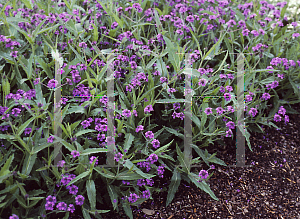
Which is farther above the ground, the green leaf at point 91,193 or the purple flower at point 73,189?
the purple flower at point 73,189

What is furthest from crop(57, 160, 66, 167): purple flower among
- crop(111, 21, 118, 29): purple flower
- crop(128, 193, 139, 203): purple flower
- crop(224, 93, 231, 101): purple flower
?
crop(111, 21, 118, 29): purple flower

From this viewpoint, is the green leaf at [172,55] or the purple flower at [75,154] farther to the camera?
the green leaf at [172,55]

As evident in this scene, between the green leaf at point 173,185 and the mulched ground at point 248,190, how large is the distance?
0.27 ft

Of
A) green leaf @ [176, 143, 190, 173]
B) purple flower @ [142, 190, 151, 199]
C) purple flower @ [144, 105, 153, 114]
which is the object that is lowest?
purple flower @ [142, 190, 151, 199]

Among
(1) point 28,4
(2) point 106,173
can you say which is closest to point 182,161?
(2) point 106,173

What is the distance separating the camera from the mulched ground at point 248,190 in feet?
6.97

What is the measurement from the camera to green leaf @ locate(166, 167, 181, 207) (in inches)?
82.1

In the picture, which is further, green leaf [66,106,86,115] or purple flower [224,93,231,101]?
purple flower [224,93,231,101]

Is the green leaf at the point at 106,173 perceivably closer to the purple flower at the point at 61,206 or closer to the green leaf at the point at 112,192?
the green leaf at the point at 112,192

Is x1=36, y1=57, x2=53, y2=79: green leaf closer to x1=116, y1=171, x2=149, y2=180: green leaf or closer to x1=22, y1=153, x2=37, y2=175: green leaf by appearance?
x1=22, y1=153, x2=37, y2=175: green leaf

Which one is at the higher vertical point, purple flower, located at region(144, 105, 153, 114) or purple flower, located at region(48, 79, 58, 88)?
purple flower, located at region(48, 79, 58, 88)

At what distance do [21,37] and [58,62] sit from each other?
0.74m

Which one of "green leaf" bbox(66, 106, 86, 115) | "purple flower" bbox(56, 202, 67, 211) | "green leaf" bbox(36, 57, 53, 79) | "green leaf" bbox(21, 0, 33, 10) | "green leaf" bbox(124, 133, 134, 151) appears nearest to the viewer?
"purple flower" bbox(56, 202, 67, 211)

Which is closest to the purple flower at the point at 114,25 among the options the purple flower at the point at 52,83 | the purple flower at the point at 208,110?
the purple flower at the point at 52,83
